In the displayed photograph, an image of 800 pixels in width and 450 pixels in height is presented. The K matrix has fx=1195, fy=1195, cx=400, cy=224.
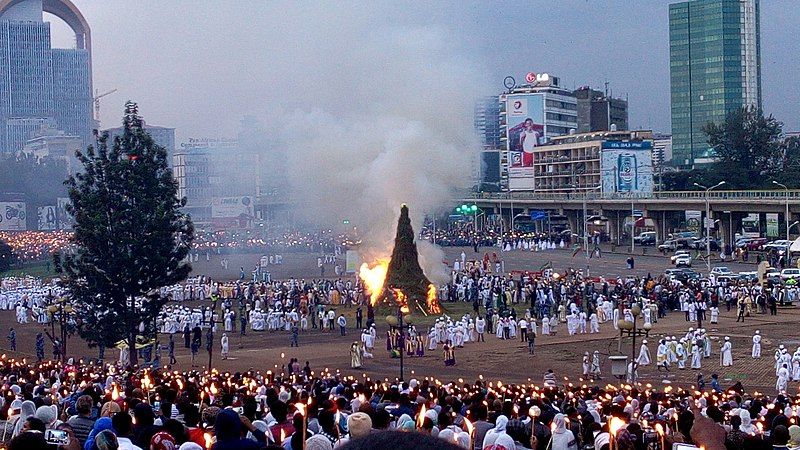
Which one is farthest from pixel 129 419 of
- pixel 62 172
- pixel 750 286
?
pixel 62 172

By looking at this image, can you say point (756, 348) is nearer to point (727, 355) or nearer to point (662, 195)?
point (727, 355)

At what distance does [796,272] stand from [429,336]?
25395 mm

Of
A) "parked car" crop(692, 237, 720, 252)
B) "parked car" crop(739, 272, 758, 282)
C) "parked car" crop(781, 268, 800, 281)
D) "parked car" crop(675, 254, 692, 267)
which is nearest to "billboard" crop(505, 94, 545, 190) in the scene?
"parked car" crop(692, 237, 720, 252)

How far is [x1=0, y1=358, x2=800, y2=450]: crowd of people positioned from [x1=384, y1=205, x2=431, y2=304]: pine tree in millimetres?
30430

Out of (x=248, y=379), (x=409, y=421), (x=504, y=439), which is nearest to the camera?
(x=504, y=439)

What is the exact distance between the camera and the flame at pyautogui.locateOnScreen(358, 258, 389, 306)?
51.4 metres

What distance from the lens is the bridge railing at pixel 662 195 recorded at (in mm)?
83375

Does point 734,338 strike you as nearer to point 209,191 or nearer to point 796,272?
point 796,272

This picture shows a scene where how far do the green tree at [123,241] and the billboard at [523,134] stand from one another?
94.6 metres

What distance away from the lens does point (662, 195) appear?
3821 inches

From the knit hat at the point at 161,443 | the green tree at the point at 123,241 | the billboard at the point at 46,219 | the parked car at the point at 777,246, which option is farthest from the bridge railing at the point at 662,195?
the knit hat at the point at 161,443

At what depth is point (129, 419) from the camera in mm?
10188

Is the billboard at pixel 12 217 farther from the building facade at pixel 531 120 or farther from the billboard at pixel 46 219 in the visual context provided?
the building facade at pixel 531 120

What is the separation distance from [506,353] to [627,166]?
236ft
